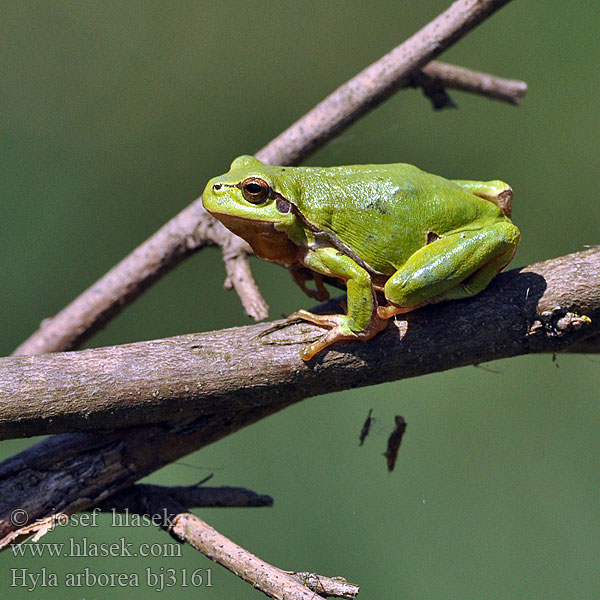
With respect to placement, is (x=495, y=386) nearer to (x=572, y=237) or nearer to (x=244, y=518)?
(x=572, y=237)

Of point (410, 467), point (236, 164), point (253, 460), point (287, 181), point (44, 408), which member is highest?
point (236, 164)

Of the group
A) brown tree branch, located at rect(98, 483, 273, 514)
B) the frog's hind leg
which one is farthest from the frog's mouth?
brown tree branch, located at rect(98, 483, 273, 514)

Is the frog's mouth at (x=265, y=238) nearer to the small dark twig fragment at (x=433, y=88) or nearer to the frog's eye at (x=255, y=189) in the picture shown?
the frog's eye at (x=255, y=189)

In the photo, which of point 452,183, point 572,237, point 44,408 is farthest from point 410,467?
point 44,408

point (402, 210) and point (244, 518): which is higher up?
point (402, 210)

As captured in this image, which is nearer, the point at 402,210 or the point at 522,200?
the point at 402,210

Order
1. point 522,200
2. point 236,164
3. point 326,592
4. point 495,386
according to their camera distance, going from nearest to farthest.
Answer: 1. point 326,592
2. point 236,164
3. point 495,386
4. point 522,200

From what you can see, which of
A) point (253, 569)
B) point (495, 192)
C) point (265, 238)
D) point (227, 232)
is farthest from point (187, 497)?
point (495, 192)
